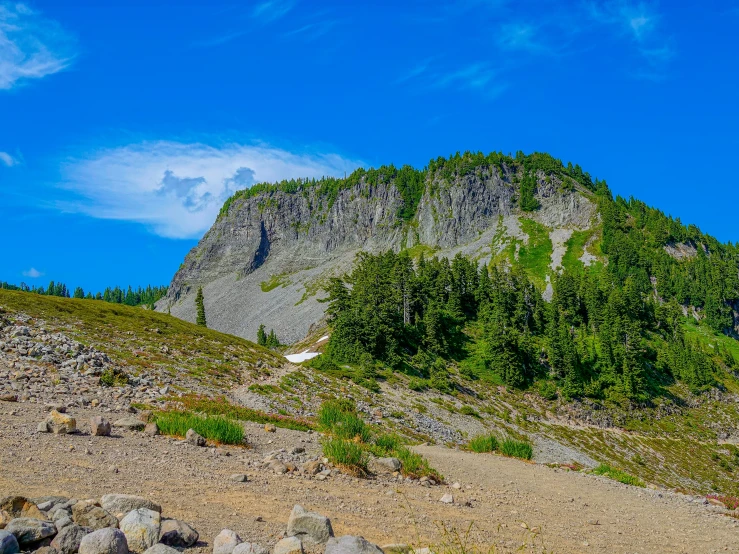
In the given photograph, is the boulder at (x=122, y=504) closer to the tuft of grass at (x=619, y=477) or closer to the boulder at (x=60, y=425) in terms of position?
the boulder at (x=60, y=425)

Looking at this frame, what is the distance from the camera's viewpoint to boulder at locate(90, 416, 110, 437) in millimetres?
13234

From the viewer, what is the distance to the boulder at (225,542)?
6250 millimetres

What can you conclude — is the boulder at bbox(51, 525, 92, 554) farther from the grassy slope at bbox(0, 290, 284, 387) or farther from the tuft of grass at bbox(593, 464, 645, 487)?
the grassy slope at bbox(0, 290, 284, 387)

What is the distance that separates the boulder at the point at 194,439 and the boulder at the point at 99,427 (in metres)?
2.10

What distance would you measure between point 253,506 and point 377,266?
315ft

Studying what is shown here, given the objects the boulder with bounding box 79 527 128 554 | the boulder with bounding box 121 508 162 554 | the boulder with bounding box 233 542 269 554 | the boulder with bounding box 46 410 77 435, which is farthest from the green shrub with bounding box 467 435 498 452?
the boulder with bounding box 79 527 128 554

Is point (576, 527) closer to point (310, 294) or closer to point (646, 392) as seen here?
point (646, 392)

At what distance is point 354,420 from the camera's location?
18125mm

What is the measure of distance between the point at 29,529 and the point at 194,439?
8.46 meters

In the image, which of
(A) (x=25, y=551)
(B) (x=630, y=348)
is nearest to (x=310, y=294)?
(B) (x=630, y=348)

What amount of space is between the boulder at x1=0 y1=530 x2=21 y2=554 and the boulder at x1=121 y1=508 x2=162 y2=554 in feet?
3.71

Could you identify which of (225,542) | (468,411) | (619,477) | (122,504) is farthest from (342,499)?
(468,411)

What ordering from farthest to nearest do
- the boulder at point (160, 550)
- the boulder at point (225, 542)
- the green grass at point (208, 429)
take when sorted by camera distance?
the green grass at point (208, 429) → the boulder at point (225, 542) → the boulder at point (160, 550)

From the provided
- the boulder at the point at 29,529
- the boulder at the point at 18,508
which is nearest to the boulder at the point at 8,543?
the boulder at the point at 29,529
